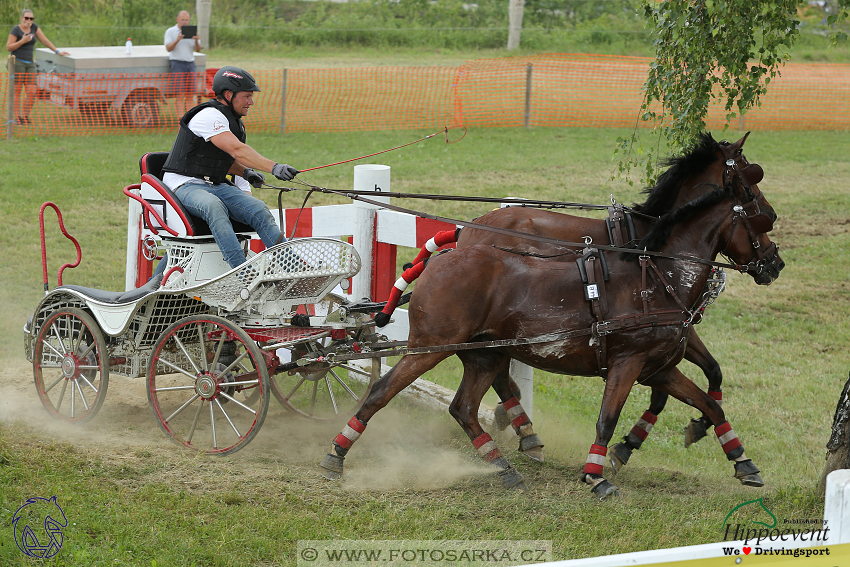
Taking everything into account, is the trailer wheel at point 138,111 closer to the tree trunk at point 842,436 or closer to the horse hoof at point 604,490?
the horse hoof at point 604,490

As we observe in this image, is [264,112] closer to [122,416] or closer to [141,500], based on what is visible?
[122,416]

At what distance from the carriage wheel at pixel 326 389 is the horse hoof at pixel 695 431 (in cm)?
215

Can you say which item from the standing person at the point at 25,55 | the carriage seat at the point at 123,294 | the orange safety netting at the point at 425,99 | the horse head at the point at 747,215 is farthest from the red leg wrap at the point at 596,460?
the standing person at the point at 25,55

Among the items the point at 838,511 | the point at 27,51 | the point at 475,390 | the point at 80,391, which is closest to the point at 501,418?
the point at 475,390

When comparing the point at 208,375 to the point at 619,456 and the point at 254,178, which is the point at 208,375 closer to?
the point at 254,178

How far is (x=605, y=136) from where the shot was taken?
1752 cm

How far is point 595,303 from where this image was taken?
16.3 ft

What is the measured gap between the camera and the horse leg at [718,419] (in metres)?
5.27

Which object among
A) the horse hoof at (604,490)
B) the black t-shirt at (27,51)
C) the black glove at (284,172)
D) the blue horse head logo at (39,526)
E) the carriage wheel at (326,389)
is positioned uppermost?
the black t-shirt at (27,51)

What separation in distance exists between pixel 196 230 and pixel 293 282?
0.82m

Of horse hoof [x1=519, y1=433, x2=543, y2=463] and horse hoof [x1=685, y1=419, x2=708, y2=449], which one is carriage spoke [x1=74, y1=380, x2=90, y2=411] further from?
horse hoof [x1=685, y1=419, x2=708, y2=449]

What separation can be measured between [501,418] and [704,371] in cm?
143

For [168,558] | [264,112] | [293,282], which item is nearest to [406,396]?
[293,282]

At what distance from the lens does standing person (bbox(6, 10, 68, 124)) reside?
15086 millimetres
